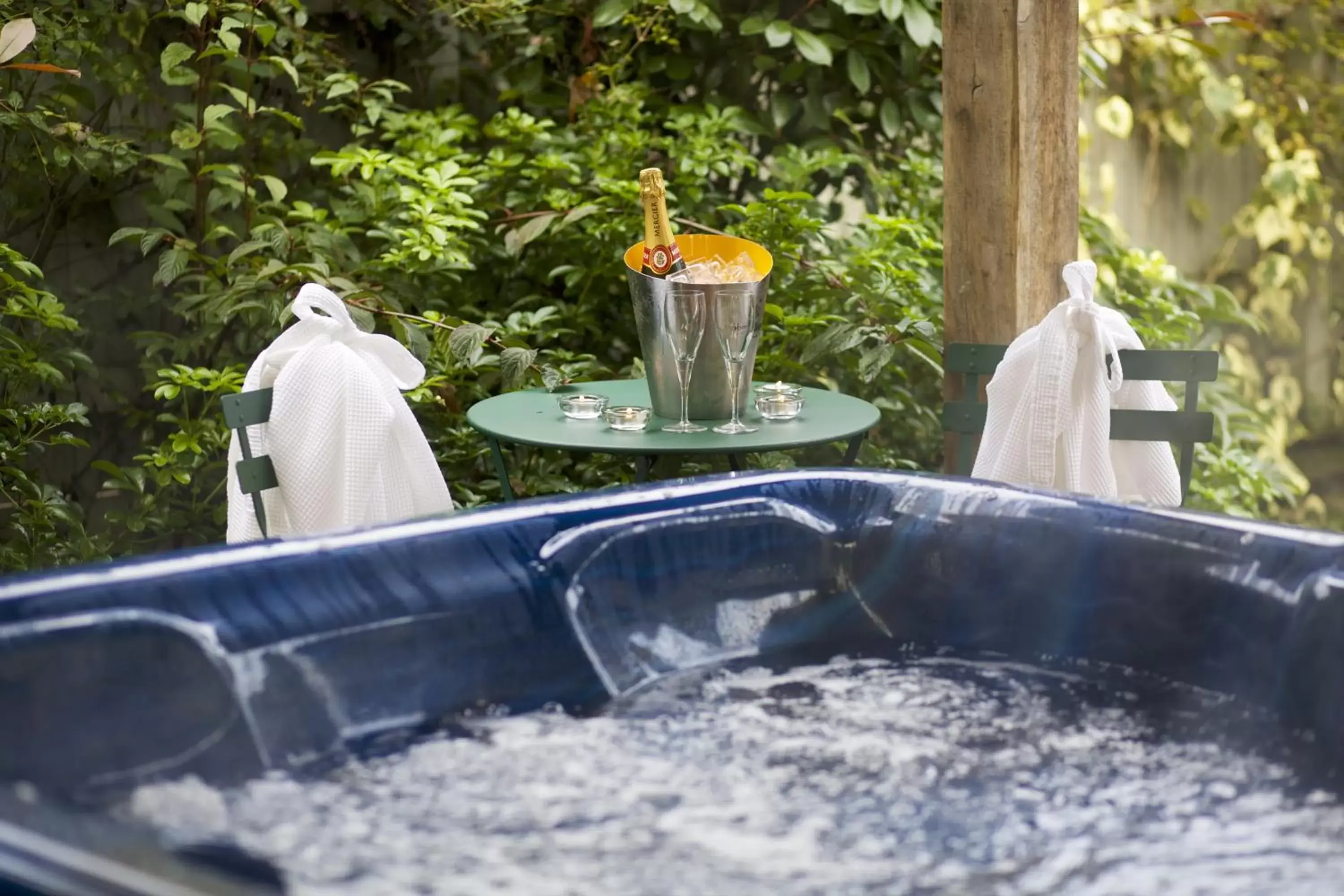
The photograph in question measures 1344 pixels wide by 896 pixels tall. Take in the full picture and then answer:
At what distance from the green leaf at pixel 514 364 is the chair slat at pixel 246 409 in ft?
2.21

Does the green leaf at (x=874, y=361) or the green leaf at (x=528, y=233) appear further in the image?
the green leaf at (x=528, y=233)

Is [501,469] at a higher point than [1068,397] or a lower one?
lower

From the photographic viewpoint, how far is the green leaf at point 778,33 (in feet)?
10.5

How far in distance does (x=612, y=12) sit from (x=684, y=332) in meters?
1.39

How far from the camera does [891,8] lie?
317 cm

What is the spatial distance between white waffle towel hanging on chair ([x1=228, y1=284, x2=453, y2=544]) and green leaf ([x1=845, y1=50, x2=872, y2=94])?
1594 millimetres

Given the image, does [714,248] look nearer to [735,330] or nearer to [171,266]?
[735,330]

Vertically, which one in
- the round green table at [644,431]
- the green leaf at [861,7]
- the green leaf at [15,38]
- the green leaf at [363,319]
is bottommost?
the round green table at [644,431]

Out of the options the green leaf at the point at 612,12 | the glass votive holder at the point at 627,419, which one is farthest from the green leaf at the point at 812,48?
the glass votive holder at the point at 627,419

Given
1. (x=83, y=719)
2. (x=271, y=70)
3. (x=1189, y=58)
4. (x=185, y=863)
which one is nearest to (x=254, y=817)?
(x=83, y=719)

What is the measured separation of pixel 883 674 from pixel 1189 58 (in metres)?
2.93

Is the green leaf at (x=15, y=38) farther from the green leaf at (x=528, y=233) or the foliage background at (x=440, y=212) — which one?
the green leaf at (x=528, y=233)

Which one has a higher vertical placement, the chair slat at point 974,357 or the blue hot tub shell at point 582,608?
the chair slat at point 974,357

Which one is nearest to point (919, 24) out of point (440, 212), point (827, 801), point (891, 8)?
point (891, 8)
